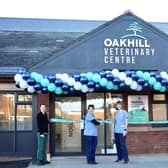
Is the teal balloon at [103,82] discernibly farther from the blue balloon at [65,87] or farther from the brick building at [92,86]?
the blue balloon at [65,87]

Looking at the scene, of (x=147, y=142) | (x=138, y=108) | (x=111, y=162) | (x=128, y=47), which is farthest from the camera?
(x=138, y=108)

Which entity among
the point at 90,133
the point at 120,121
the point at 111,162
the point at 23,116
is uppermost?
the point at 23,116

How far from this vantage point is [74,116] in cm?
1300

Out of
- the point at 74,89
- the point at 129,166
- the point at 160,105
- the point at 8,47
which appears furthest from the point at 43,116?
the point at 8,47

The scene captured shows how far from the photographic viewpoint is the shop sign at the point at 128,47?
11.9m

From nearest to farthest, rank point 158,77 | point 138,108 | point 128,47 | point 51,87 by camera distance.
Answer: point 51,87, point 158,77, point 128,47, point 138,108

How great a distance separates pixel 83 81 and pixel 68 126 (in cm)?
235

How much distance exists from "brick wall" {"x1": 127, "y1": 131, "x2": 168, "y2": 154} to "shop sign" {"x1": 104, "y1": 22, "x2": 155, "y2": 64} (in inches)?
109

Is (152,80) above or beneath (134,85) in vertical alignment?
above

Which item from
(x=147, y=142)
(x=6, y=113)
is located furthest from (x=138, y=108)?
(x=6, y=113)

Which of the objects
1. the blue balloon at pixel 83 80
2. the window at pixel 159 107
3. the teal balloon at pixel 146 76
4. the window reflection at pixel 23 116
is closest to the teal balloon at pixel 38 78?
the blue balloon at pixel 83 80

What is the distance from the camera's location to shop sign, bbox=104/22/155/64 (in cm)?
1185

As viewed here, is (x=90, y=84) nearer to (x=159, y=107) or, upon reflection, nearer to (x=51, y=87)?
(x=51, y=87)

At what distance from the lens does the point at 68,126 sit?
12961mm
